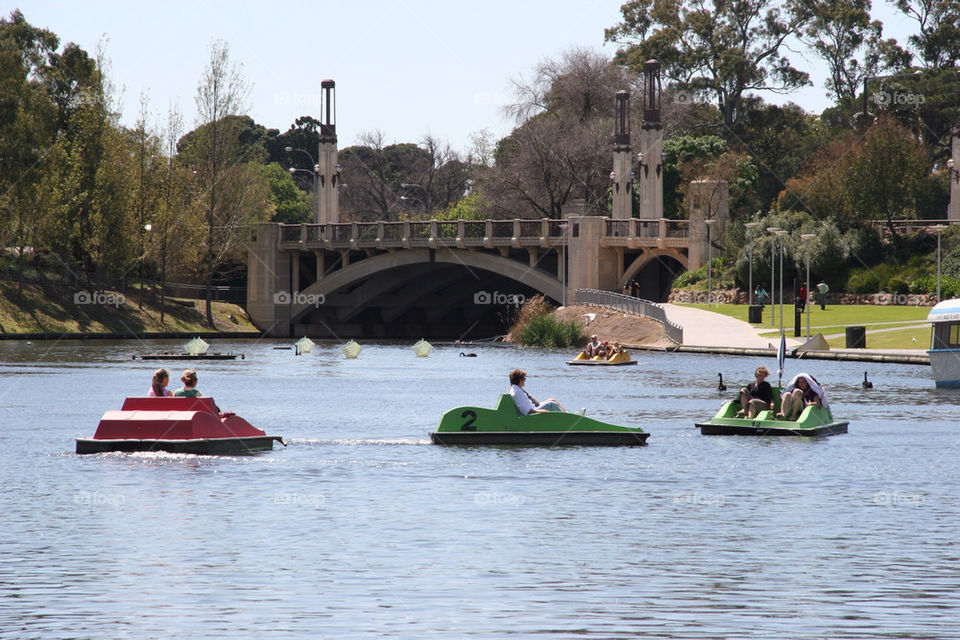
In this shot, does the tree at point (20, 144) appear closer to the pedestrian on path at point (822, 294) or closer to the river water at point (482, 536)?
the pedestrian on path at point (822, 294)

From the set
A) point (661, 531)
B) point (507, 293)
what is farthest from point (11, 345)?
point (661, 531)

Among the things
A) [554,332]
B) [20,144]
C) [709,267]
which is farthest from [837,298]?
[20,144]

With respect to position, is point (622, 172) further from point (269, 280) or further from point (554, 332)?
point (269, 280)

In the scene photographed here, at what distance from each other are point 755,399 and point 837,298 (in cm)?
5391

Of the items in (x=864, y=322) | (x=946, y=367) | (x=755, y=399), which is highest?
(x=864, y=322)

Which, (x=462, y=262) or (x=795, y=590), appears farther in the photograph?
(x=462, y=262)

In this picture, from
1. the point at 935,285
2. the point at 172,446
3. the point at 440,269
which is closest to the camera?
the point at 172,446

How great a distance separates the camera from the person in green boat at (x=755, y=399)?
3034cm

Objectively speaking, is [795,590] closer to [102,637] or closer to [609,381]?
[102,637]


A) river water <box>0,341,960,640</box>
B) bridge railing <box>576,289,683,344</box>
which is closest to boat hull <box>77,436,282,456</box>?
river water <box>0,341,960,640</box>

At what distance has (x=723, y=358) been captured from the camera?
6425 cm

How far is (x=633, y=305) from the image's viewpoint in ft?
257

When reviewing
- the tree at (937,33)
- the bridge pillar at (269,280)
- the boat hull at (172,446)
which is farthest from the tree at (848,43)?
the boat hull at (172,446)

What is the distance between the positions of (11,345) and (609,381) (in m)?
41.1
